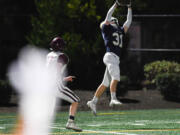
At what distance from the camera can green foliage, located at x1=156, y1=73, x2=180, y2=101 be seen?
21.7m

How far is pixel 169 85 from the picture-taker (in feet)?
71.1

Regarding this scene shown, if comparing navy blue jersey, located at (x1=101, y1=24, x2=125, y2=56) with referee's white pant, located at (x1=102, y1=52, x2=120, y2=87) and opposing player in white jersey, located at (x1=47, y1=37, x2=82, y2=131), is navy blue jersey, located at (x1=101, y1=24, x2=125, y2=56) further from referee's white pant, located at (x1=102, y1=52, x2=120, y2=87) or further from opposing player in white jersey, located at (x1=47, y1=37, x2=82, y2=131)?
opposing player in white jersey, located at (x1=47, y1=37, x2=82, y2=131)

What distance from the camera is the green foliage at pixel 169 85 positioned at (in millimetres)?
21672

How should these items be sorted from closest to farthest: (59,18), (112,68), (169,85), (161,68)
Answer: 1. (112,68)
2. (169,85)
3. (59,18)
4. (161,68)

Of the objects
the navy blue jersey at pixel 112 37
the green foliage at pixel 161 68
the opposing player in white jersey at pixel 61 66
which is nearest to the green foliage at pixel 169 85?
the green foliage at pixel 161 68

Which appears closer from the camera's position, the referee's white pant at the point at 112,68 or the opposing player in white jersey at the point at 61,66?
the opposing player in white jersey at the point at 61,66

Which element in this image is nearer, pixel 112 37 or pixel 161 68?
pixel 112 37

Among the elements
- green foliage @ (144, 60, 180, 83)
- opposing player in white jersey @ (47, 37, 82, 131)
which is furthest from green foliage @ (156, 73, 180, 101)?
opposing player in white jersey @ (47, 37, 82, 131)

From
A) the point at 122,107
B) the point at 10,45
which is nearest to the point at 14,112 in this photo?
the point at 122,107

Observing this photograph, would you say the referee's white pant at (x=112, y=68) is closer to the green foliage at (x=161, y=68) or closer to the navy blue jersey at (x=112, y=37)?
the navy blue jersey at (x=112, y=37)

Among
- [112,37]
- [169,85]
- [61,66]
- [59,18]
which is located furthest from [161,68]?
[61,66]

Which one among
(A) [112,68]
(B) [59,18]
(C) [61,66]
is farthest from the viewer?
(B) [59,18]

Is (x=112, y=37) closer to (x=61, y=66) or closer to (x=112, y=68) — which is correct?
(x=112, y=68)

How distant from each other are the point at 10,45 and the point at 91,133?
17525 mm
